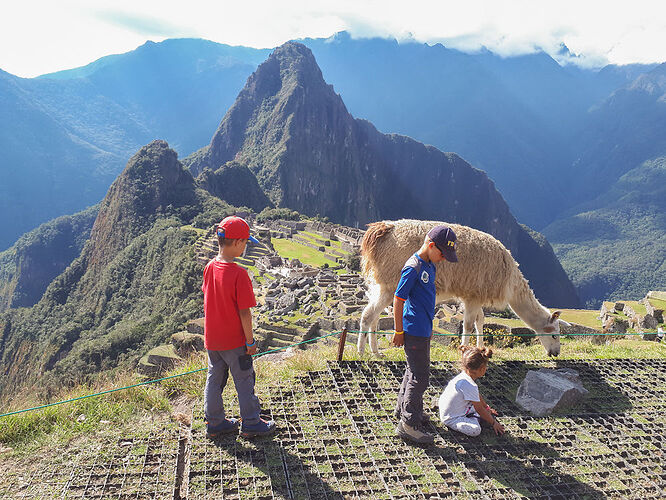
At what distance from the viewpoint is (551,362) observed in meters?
5.60

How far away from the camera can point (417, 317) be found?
3.52 metres

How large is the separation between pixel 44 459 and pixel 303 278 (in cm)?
3137

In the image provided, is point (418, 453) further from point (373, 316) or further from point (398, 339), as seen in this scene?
point (373, 316)

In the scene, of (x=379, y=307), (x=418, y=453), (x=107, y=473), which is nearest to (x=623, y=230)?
(x=379, y=307)

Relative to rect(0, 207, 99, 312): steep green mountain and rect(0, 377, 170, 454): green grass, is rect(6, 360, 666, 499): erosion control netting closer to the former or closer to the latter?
rect(0, 377, 170, 454): green grass

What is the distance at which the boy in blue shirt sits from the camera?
3.49m

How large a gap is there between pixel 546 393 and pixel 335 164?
5889 inches

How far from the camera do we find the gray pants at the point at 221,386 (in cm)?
339

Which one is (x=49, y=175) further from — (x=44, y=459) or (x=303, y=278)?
(x=44, y=459)

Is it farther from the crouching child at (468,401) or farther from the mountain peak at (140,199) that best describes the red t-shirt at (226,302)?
the mountain peak at (140,199)

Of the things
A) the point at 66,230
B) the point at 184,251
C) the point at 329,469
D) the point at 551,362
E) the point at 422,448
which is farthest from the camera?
the point at 66,230

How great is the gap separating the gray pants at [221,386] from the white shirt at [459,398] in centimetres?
169

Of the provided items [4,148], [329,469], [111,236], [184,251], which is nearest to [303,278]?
[184,251]

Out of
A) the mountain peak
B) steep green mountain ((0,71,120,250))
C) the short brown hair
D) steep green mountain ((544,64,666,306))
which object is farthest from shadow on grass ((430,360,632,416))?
steep green mountain ((0,71,120,250))
